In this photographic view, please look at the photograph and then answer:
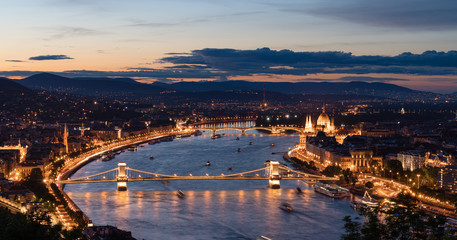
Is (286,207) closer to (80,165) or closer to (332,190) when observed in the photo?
(332,190)

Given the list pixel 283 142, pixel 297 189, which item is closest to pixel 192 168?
pixel 297 189

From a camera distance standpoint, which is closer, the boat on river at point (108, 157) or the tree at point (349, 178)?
the tree at point (349, 178)

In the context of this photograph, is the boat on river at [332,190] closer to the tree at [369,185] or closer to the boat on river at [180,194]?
the tree at [369,185]

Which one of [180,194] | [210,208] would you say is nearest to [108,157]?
[180,194]

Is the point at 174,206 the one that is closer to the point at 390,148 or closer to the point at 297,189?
the point at 297,189

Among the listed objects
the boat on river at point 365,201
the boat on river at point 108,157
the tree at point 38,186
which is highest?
the tree at point 38,186

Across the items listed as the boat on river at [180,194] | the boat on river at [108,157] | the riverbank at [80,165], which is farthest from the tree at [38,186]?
the boat on river at [108,157]
